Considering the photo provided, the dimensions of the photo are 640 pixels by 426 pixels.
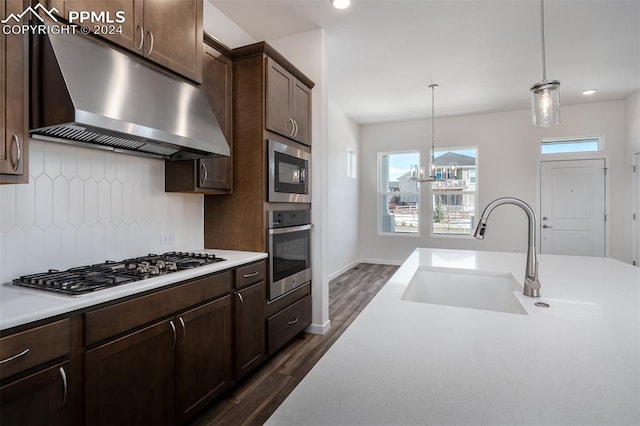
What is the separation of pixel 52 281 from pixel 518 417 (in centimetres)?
168

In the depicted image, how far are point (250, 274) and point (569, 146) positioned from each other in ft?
19.4

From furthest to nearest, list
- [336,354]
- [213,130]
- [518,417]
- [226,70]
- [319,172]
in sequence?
[319,172]
[226,70]
[213,130]
[336,354]
[518,417]

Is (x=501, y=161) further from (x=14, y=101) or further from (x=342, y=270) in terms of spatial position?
(x=14, y=101)

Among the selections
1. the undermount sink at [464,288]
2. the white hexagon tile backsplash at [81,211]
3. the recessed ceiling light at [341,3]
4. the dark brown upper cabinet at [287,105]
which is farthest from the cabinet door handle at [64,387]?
the recessed ceiling light at [341,3]

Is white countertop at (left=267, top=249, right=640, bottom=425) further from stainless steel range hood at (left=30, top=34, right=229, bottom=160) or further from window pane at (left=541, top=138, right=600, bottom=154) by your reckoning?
window pane at (left=541, top=138, right=600, bottom=154)

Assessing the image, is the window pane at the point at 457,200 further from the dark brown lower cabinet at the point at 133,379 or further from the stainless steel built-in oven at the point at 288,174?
the dark brown lower cabinet at the point at 133,379

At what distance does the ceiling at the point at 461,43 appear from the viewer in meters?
2.74

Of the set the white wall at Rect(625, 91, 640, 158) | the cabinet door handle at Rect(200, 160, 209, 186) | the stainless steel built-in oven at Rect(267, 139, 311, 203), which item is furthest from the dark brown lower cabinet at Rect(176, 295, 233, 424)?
the white wall at Rect(625, 91, 640, 158)

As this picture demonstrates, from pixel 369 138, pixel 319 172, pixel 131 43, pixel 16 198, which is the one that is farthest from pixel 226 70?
pixel 369 138

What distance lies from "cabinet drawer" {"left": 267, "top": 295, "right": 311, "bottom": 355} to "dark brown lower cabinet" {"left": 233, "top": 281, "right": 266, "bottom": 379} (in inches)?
4.1

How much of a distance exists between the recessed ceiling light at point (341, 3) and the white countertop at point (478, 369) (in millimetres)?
2448

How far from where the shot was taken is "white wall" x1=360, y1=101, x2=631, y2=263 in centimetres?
511

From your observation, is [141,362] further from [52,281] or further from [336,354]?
[336,354]

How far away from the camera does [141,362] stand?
1.46m
